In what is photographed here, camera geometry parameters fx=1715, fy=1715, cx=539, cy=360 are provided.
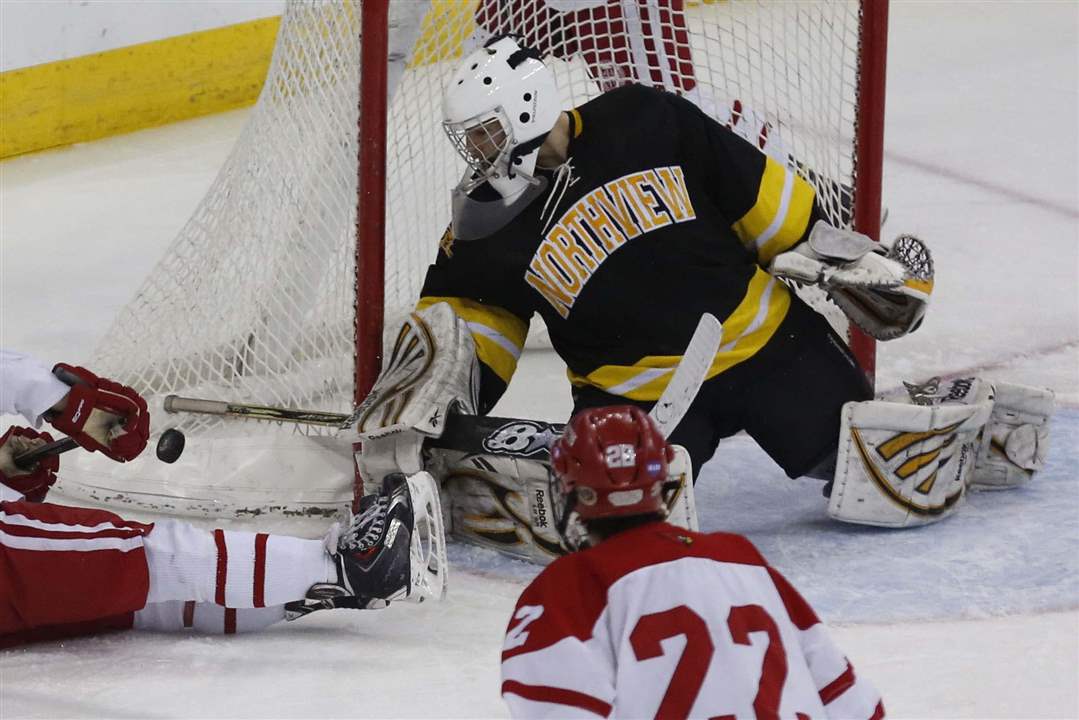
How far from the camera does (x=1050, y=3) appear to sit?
264 inches

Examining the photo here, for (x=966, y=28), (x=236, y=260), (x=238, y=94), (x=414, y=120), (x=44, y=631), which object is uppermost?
(x=966, y=28)

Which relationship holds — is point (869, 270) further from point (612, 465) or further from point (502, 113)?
point (612, 465)

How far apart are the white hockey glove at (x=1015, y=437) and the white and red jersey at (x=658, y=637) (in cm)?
142

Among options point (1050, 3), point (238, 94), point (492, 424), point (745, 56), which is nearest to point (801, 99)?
point (745, 56)

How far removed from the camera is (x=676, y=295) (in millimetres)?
2779

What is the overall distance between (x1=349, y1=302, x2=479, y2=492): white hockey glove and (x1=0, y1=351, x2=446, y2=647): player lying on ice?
20 centimetres

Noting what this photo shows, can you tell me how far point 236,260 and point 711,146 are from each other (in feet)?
3.17

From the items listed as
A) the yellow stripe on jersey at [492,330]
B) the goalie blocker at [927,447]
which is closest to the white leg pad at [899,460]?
the goalie blocker at [927,447]

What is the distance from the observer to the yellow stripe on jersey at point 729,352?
2773 millimetres

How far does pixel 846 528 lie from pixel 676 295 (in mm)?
499

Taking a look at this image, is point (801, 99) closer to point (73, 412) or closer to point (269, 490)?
point (269, 490)

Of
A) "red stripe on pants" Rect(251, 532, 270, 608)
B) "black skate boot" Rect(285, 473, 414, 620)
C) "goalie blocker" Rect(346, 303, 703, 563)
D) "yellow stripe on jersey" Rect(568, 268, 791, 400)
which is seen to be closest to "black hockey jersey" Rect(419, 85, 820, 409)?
"yellow stripe on jersey" Rect(568, 268, 791, 400)

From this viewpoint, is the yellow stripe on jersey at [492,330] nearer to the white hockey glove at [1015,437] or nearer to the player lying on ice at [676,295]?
the player lying on ice at [676,295]

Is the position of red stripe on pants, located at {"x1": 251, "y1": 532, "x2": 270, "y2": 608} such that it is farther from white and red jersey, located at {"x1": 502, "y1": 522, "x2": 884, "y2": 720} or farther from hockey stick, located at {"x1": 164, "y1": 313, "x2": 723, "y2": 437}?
white and red jersey, located at {"x1": 502, "y1": 522, "x2": 884, "y2": 720}
